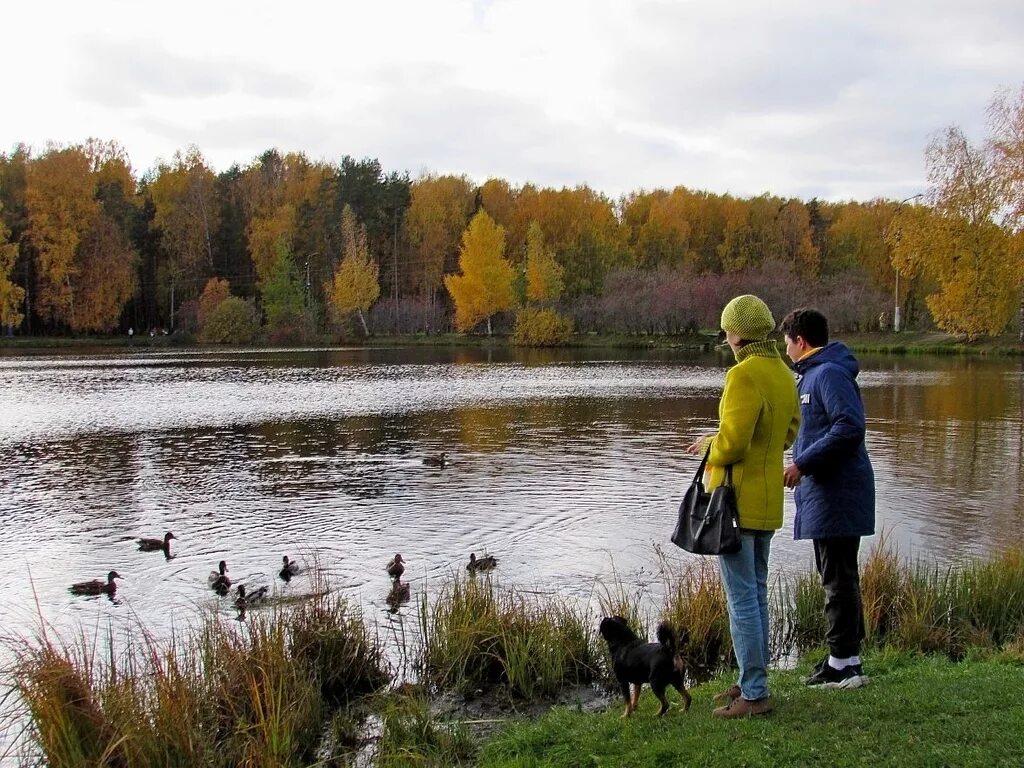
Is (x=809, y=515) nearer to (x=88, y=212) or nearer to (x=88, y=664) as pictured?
(x=88, y=664)

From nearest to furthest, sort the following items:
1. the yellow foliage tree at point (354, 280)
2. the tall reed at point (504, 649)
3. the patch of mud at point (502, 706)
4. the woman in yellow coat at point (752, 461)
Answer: the woman in yellow coat at point (752, 461) < the patch of mud at point (502, 706) < the tall reed at point (504, 649) < the yellow foliage tree at point (354, 280)

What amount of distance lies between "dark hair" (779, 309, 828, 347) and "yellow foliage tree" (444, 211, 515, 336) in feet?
258

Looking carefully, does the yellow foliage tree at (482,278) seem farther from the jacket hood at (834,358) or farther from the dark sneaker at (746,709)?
the dark sneaker at (746,709)

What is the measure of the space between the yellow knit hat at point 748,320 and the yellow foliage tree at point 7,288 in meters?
81.2

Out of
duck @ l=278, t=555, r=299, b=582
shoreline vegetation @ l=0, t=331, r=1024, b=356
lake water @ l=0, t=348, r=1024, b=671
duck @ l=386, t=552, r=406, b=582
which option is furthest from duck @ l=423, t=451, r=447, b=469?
shoreline vegetation @ l=0, t=331, r=1024, b=356

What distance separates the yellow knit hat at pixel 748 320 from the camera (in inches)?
217

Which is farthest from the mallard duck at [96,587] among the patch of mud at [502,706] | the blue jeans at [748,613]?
the blue jeans at [748,613]

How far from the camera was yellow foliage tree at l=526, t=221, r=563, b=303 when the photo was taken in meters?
83.5

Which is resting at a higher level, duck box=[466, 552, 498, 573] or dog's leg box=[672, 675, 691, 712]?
dog's leg box=[672, 675, 691, 712]

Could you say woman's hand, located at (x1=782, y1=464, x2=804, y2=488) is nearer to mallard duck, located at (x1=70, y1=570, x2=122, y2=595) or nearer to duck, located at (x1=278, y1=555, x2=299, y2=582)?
duck, located at (x1=278, y1=555, x2=299, y2=582)

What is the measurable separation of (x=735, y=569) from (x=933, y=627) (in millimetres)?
3233

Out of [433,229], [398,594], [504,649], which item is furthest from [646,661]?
[433,229]

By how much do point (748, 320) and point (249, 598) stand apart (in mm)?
7130

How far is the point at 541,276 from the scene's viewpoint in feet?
274
